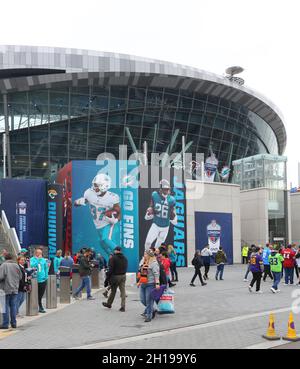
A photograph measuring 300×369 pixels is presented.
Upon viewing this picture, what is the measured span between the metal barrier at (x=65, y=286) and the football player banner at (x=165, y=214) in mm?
13903

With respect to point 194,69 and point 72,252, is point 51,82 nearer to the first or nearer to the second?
point 194,69

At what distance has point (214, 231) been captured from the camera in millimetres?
32594

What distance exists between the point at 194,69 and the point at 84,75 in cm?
1037

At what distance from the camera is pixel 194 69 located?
47.6 meters

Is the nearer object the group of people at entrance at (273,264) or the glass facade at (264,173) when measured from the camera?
the group of people at entrance at (273,264)

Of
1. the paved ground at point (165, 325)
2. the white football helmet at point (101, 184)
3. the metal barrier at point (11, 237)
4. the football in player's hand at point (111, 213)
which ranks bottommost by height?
the paved ground at point (165, 325)

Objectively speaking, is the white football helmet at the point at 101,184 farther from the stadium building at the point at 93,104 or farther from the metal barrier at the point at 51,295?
the stadium building at the point at 93,104

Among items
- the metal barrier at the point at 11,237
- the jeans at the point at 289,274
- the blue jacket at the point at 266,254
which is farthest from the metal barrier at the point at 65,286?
the jeans at the point at 289,274

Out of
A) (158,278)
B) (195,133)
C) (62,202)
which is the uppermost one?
(195,133)

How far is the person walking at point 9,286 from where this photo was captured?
10.1m

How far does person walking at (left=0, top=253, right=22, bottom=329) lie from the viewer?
33.1 ft

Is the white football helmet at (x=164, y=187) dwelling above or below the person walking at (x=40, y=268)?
above
